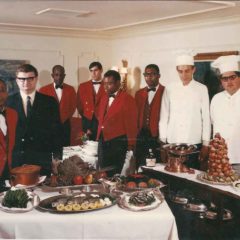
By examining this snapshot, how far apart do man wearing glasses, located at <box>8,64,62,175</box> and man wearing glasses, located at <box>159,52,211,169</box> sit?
4.86 ft

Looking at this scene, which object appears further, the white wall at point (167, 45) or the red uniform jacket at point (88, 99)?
the red uniform jacket at point (88, 99)

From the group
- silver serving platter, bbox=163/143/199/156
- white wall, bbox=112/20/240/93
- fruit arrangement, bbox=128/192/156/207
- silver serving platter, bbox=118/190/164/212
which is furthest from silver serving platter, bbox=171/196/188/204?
white wall, bbox=112/20/240/93

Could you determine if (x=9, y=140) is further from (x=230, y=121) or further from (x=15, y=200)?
(x=230, y=121)

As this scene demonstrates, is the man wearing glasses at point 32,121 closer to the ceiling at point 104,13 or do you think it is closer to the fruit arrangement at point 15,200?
the ceiling at point 104,13

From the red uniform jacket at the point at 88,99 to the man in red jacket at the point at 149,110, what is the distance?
640mm

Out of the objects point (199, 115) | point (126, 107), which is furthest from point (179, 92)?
point (126, 107)

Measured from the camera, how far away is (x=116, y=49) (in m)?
6.75

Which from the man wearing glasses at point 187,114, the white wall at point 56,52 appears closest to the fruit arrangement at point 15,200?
the man wearing glasses at point 187,114

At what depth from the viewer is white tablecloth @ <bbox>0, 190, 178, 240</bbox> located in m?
2.45

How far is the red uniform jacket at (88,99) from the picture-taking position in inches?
217

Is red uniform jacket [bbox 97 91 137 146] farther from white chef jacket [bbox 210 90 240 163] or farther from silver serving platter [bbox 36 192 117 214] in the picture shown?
silver serving platter [bbox 36 192 117 214]

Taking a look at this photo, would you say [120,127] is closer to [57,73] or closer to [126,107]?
[126,107]

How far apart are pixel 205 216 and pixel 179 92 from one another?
164 cm

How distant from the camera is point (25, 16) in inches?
193
